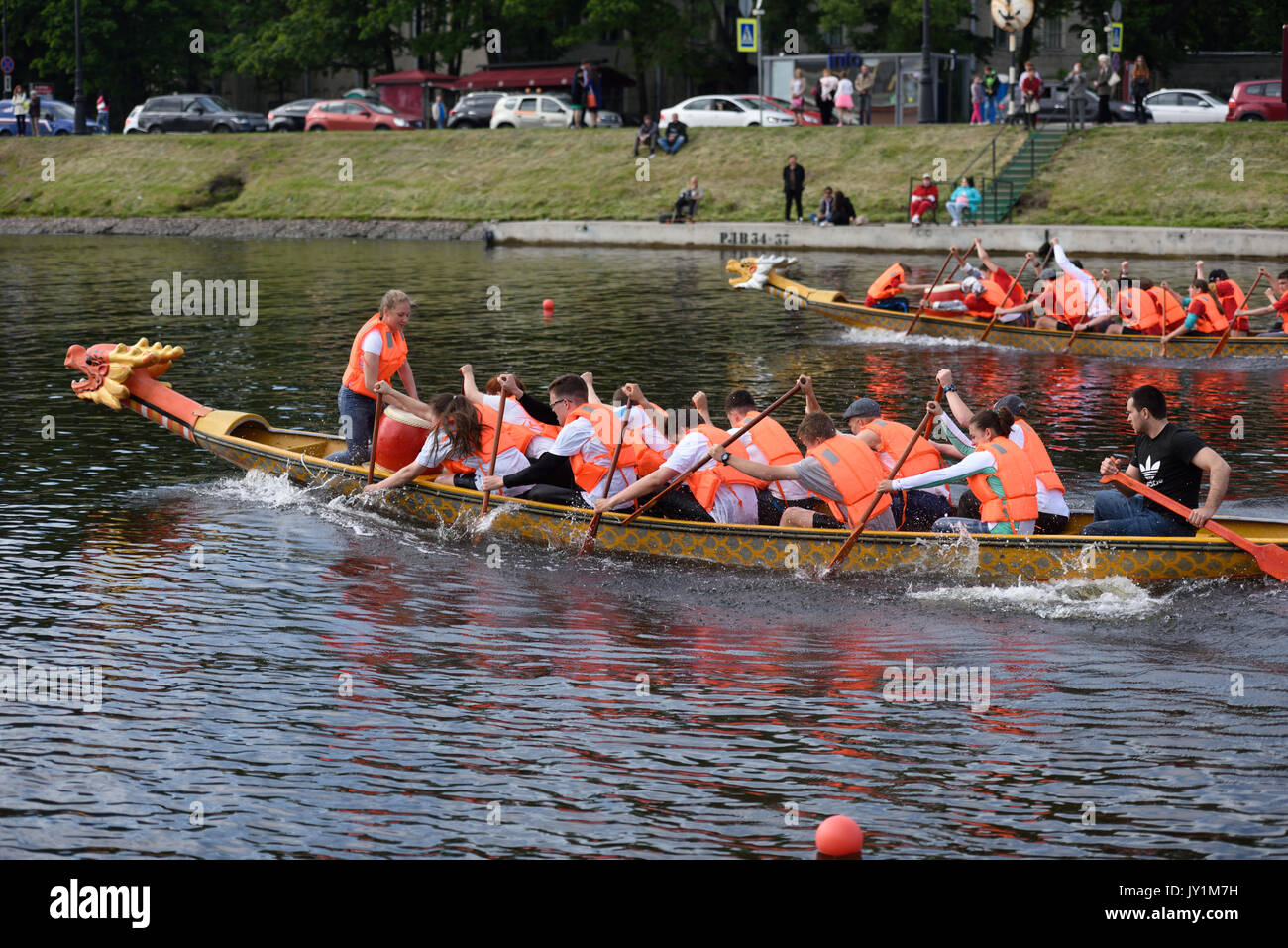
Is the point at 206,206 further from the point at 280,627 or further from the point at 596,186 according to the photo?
the point at 280,627

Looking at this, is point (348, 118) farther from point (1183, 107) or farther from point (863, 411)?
point (863, 411)

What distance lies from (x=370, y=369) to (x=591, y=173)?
3248 centimetres

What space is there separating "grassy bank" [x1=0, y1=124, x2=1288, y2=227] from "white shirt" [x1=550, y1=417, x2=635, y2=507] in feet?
89.4

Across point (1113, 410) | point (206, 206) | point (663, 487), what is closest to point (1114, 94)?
point (206, 206)

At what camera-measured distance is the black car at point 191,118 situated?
186 feet

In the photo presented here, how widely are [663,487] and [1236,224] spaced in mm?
27445

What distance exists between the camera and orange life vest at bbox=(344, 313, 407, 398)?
46.9ft

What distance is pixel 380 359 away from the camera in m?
14.3

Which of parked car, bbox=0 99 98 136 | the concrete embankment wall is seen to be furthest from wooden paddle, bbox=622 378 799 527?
parked car, bbox=0 99 98 136

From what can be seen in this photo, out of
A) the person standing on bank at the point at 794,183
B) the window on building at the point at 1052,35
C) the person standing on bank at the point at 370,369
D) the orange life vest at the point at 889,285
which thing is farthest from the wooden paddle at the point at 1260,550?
the window on building at the point at 1052,35

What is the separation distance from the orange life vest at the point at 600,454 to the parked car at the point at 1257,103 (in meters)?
35.8

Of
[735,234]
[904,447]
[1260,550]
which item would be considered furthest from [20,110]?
[1260,550]

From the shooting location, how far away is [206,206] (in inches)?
1921

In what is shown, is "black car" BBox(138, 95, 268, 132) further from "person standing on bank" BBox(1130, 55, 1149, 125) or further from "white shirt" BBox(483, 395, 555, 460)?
"white shirt" BBox(483, 395, 555, 460)
